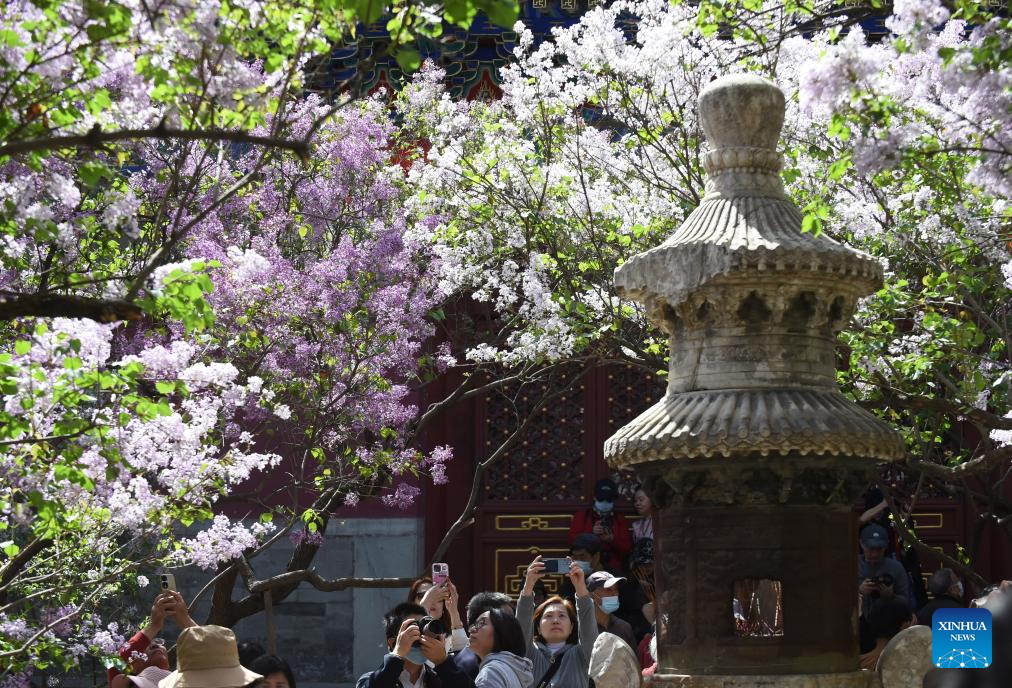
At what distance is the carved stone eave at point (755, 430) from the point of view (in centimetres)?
728

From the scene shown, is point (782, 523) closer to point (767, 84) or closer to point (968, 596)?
point (767, 84)

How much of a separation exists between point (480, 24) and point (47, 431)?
9.49 m

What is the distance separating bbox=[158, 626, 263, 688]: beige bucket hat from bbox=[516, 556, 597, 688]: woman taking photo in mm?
2231

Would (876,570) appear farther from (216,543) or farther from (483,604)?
(216,543)

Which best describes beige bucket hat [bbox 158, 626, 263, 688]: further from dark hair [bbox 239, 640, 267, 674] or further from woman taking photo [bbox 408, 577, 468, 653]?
woman taking photo [bbox 408, 577, 468, 653]

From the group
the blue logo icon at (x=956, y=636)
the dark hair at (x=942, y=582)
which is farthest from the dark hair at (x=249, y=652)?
the dark hair at (x=942, y=582)

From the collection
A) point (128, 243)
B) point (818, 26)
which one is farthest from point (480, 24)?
point (818, 26)

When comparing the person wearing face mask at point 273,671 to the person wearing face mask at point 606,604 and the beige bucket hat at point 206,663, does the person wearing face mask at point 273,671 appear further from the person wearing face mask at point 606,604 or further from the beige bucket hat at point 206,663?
the person wearing face mask at point 606,604

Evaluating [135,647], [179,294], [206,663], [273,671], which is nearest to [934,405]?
[273,671]

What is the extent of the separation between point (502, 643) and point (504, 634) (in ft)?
0.15

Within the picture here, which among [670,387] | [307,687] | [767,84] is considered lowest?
[307,687]

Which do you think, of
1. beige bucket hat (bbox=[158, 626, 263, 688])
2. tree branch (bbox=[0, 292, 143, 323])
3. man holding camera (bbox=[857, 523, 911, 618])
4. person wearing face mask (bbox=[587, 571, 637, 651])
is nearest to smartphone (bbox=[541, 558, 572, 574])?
person wearing face mask (bbox=[587, 571, 637, 651])

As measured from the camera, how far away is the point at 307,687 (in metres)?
15.0

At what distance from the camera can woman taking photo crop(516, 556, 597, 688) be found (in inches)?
323
